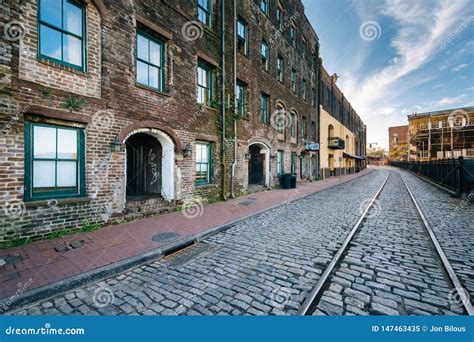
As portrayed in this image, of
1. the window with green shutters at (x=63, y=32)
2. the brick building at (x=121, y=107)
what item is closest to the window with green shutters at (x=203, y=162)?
the brick building at (x=121, y=107)

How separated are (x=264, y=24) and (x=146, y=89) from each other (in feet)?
34.6

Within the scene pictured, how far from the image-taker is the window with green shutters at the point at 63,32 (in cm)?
501

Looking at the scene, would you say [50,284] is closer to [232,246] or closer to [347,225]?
[232,246]

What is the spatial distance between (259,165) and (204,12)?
8.81 metres

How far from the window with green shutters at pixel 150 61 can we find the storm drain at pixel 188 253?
5.47 metres

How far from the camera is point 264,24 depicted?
13625 mm

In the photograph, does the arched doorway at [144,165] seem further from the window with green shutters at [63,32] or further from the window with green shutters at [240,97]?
the window with green shutters at [240,97]

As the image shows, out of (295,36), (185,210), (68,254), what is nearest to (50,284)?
(68,254)

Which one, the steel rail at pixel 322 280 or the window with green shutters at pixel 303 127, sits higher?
the window with green shutters at pixel 303 127

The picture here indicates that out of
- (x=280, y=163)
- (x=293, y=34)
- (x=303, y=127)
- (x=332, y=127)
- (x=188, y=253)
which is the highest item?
(x=293, y=34)

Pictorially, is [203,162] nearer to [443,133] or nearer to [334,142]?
[334,142]

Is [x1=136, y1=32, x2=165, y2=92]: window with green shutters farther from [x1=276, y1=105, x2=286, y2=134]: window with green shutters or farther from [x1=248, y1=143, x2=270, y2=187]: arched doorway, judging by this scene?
[x1=276, y1=105, x2=286, y2=134]: window with green shutters

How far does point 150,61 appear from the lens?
729cm

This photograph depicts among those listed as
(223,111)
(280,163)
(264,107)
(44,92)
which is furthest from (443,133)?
(44,92)
